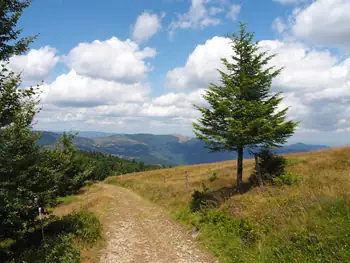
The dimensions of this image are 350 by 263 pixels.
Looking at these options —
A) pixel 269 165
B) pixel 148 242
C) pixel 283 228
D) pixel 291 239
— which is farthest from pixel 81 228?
pixel 269 165

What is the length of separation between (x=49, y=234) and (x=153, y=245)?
21.1ft

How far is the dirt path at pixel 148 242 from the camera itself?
9.92 m

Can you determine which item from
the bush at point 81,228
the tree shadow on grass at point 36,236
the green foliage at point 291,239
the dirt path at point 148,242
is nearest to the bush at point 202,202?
the dirt path at point 148,242

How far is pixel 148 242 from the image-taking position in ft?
39.1

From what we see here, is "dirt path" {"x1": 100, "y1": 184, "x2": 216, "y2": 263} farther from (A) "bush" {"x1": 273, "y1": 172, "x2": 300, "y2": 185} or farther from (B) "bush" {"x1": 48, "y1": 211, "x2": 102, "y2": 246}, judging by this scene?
(A) "bush" {"x1": 273, "y1": 172, "x2": 300, "y2": 185}

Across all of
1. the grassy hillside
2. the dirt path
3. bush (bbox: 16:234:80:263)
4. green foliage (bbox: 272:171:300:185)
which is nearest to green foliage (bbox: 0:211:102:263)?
bush (bbox: 16:234:80:263)

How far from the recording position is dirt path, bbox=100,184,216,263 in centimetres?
992

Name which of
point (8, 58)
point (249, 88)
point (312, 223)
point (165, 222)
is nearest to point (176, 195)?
point (165, 222)

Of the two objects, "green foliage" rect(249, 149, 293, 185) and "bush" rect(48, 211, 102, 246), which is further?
"green foliage" rect(249, 149, 293, 185)

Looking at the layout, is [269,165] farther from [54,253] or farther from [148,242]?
[54,253]

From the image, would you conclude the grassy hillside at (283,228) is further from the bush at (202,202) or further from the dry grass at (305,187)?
the bush at (202,202)

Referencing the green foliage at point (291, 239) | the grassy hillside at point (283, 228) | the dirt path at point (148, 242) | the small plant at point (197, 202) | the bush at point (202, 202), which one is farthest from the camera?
the small plant at point (197, 202)

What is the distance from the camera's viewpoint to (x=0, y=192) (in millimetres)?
6641

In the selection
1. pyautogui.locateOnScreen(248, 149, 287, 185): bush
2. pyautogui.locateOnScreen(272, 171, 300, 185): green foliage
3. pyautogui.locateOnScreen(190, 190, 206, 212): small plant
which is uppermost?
pyautogui.locateOnScreen(248, 149, 287, 185): bush
